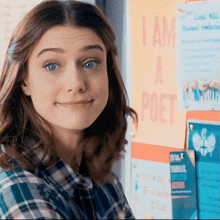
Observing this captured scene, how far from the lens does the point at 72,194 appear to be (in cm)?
49

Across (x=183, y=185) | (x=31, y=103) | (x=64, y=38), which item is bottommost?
(x=183, y=185)

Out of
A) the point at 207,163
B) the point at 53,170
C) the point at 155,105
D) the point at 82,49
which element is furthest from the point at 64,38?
the point at 207,163

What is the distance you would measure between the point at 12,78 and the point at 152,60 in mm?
374

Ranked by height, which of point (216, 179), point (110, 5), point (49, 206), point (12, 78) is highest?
point (110, 5)

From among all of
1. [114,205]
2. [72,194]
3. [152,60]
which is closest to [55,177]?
[72,194]


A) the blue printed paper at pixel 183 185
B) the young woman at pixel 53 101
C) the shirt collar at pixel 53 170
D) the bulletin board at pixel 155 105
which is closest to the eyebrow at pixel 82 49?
the young woman at pixel 53 101

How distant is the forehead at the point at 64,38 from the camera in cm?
44

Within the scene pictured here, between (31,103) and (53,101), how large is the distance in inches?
2.4

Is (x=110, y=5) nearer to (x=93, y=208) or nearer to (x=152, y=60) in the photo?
(x=152, y=60)

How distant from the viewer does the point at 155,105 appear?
739mm

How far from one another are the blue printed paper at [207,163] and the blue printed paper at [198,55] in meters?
0.05

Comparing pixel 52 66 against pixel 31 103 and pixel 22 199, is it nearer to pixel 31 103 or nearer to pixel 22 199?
pixel 31 103

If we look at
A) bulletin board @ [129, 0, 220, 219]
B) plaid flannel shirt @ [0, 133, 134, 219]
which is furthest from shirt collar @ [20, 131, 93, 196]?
bulletin board @ [129, 0, 220, 219]

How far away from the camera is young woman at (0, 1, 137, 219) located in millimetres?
433
